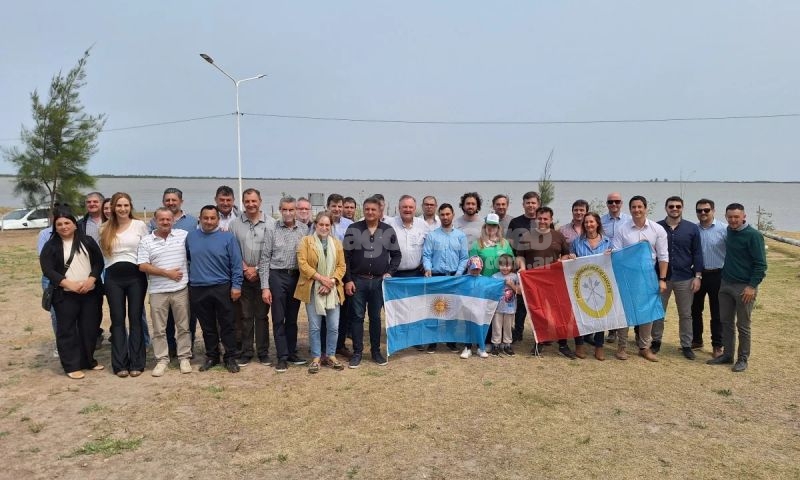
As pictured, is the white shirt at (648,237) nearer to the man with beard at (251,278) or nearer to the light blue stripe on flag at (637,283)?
the light blue stripe on flag at (637,283)

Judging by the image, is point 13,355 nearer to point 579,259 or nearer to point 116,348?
point 116,348

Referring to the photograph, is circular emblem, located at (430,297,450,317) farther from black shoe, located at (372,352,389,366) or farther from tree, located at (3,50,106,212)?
tree, located at (3,50,106,212)

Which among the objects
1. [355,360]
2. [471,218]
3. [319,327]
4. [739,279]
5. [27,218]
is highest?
[27,218]

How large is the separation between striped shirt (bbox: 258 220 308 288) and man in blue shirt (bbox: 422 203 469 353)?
1.65 m

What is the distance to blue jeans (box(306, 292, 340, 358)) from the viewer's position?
5516mm

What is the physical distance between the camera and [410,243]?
20.7ft

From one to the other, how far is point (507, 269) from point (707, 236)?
2492 millimetres

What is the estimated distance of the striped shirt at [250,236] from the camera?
5.62 m

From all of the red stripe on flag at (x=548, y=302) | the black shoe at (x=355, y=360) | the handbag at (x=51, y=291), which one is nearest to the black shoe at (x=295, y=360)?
the black shoe at (x=355, y=360)

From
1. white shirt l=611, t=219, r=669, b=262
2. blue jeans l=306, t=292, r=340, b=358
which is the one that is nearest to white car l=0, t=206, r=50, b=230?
blue jeans l=306, t=292, r=340, b=358

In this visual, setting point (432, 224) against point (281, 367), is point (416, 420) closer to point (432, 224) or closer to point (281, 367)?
point (281, 367)

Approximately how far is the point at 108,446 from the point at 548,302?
15.9 feet

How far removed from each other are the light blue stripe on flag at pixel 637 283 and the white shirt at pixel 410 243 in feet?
7.78

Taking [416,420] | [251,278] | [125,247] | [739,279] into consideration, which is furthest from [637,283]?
[125,247]
